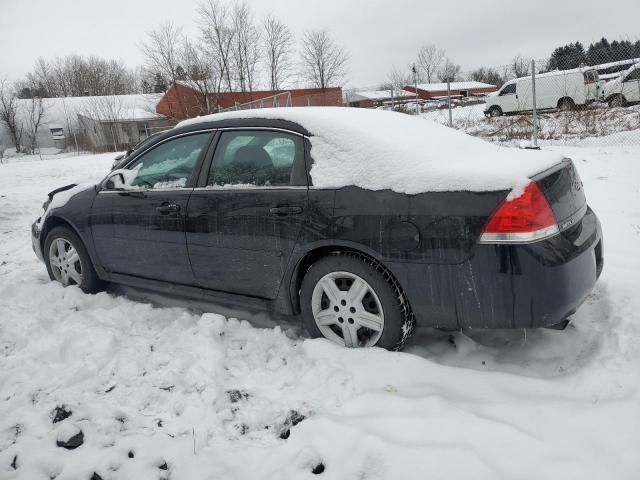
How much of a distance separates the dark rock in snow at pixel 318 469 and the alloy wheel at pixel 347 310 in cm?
Answer: 90

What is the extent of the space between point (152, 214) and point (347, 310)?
1.73m

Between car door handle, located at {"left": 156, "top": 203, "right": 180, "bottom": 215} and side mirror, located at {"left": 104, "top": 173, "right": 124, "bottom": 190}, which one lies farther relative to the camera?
side mirror, located at {"left": 104, "top": 173, "right": 124, "bottom": 190}

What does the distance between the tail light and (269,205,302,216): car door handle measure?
107 centimetres

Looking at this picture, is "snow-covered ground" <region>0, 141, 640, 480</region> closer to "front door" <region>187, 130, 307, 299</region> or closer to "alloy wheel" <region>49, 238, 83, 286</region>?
"front door" <region>187, 130, 307, 299</region>

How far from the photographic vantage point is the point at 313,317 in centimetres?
288

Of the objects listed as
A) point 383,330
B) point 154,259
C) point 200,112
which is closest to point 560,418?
point 383,330

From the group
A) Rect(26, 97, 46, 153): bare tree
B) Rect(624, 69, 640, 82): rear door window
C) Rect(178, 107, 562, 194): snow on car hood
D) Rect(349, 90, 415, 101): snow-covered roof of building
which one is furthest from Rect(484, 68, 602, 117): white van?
Rect(26, 97, 46, 153): bare tree

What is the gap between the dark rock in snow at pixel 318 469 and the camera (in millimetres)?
1914

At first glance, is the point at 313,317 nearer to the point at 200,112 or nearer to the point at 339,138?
the point at 339,138

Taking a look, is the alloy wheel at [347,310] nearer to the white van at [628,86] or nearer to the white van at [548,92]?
the white van at [548,92]

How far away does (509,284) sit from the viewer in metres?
2.25

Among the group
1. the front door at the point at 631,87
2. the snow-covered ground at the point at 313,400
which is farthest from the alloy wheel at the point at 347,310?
the front door at the point at 631,87

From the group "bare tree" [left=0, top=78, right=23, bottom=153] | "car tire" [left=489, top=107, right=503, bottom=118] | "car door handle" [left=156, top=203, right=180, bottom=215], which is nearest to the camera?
"car door handle" [left=156, top=203, right=180, bottom=215]

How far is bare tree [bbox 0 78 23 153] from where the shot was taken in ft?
142
